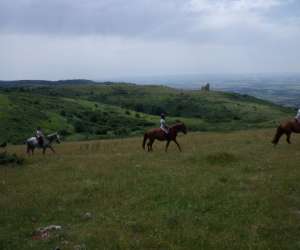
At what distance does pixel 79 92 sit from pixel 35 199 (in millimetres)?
164342

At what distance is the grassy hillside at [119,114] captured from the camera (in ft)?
256

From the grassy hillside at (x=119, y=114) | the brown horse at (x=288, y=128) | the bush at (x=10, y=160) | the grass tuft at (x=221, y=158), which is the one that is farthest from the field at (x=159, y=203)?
the grassy hillside at (x=119, y=114)

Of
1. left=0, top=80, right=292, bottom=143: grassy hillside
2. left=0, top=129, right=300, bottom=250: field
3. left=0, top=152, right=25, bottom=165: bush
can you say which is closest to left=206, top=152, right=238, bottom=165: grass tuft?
left=0, top=129, right=300, bottom=250: field

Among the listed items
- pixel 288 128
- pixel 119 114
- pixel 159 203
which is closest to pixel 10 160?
pixel 159 203

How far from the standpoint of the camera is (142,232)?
14.7 meters

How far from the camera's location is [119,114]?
11012 cm

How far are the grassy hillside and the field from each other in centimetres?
4191

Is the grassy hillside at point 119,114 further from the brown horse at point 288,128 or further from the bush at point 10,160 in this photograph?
the bush at point 10,160

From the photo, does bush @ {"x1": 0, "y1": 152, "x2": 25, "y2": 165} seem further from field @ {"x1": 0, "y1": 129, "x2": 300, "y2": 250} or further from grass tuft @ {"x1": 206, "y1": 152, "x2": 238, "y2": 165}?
grass tuft @ {"x1": 206, "y1": 152, "x2": 238, "y2": 165}

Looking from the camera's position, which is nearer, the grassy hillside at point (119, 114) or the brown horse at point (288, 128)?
the brown horse at point (288, 128)

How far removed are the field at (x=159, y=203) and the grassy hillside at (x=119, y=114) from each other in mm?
41912

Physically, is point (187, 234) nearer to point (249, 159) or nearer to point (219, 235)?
point (219, 235)

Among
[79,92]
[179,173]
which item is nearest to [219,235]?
[179,173]

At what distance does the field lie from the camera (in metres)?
13.9
